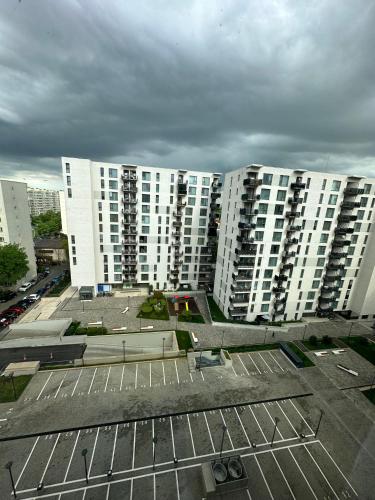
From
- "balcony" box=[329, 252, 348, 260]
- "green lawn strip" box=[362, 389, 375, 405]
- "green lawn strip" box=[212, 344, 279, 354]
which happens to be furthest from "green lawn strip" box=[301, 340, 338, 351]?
"balcony" box=[329, 252, 348, 260]

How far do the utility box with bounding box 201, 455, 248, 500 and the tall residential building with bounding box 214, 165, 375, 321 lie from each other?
98.2 ft

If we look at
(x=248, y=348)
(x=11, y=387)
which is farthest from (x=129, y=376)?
(x=248, y=348)

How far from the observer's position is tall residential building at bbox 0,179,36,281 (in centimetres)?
5941

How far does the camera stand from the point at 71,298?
5847 cm

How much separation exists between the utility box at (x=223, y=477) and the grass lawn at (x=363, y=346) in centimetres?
3578

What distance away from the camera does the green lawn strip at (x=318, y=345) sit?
148 ft

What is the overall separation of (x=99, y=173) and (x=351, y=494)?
65710mm

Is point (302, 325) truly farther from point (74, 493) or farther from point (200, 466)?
point (74, 493)

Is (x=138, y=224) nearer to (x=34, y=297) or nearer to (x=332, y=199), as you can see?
(x=34, y=297)

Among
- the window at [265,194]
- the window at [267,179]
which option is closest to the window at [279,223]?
the window at [265,194]

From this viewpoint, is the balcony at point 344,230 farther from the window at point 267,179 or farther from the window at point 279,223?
the window at point 267,179

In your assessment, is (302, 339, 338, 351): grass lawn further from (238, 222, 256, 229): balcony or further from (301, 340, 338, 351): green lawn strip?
(238, 222, 256, 229): balcony

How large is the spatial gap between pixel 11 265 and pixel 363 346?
8078cm

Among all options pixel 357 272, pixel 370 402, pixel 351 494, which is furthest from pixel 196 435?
pixel 357 272
